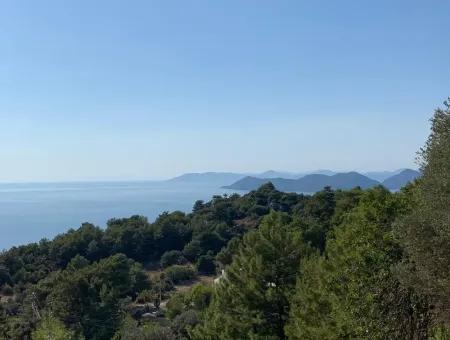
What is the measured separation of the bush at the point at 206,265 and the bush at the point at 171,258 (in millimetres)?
3596

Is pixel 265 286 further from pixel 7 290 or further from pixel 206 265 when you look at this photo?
pixel 7 290

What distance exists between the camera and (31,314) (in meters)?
29.6

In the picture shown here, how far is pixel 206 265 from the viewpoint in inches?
1838

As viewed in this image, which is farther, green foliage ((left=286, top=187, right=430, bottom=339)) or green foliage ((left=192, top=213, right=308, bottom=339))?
green foliage ((left=192, top=213, right=308, bottom=339))

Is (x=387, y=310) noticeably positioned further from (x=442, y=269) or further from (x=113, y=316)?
(x=113, y=316)

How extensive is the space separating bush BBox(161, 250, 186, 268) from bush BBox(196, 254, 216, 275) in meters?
3.60

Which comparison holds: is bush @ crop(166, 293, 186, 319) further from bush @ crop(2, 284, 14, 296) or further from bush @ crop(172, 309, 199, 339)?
bush @ crop(2, 284, 14, 296)

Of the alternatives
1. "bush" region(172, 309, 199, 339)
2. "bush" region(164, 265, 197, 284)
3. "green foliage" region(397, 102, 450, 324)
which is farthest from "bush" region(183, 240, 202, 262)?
"green foliage" region(397, 102, 450, 324)

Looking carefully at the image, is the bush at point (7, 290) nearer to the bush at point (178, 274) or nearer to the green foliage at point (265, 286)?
the bush at point (178, 274)

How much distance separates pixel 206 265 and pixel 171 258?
454cm

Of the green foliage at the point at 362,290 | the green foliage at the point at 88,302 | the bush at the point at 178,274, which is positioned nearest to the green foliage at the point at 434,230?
the green foliage at the point at 362,290

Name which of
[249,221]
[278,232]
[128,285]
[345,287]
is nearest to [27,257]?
[128,285]

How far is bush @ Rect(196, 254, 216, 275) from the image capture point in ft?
153

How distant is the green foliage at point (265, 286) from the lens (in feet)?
48.6
